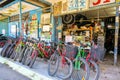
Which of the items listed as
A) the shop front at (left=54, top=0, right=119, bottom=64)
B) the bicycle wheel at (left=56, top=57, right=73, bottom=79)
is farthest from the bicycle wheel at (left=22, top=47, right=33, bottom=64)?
the shop front at (left=54, top=0, right=119, bottom=64)

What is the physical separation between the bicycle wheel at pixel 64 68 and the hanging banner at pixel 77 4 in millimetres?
2717

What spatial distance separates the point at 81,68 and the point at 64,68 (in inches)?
28.7

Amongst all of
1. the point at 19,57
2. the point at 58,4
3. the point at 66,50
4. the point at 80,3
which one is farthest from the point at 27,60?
Result: the point at 58,4

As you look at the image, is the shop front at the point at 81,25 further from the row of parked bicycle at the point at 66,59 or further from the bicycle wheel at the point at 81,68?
the bicycle wheel at the point at 81,68

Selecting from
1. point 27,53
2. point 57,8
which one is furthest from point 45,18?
point 27,53

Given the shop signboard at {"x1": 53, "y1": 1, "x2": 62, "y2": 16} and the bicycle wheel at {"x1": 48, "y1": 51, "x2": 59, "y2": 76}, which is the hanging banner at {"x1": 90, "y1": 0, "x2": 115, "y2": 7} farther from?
the bicycle wheel at {"x1": 48, "y1": 51, "x2": 59, "y2": 76}

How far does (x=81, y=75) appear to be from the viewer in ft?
13.0

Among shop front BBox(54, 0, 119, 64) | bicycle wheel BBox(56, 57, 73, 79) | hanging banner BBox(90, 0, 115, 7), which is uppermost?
hanging banner BBox(90, 0, 115, 7)

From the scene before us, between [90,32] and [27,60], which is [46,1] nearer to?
[90,32]

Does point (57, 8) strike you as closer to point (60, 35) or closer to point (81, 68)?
point (60, 35)

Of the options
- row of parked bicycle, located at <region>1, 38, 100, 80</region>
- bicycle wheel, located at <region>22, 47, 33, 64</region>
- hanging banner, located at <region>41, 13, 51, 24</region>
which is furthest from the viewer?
hanging banner, located at <region>41, 13, 51, 24</region>

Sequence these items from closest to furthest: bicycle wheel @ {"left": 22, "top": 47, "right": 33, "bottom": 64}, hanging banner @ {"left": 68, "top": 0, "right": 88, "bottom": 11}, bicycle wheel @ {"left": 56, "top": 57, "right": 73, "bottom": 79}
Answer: bicycle wheel @ {"left": 56, "top": 57, "right": 73, "bottom": 79}, bicycle wheel @ {"left": 22, "top": 47, "right": 33, "bottom": 64}, hanging banner @ {"left": 68, "top": 0, "right": 88, "bottom": 11}

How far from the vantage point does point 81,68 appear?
12.9 ft

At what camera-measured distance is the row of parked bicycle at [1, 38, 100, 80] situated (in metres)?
3.87
